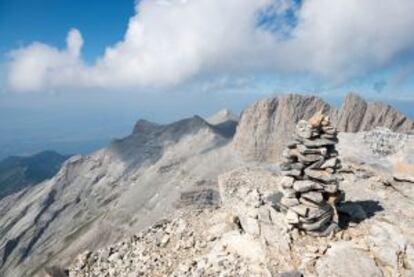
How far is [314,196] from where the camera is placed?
866 inches

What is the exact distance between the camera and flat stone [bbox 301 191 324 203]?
21.8 m

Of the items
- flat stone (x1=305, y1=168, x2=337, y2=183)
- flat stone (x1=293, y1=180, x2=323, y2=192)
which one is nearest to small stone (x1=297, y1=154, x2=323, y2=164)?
flat stone (x1=305, y1=168, x2=337, y2=183)

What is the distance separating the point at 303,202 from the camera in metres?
22.4

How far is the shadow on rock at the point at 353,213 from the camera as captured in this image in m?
23.2

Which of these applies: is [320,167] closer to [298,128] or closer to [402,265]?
[298,128]

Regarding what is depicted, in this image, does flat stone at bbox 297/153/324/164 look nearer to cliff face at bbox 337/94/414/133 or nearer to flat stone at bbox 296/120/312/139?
flat stone at bbox 296/120/312/139

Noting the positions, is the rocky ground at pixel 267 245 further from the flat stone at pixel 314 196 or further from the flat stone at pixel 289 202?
the flat stone at pixel 314 196

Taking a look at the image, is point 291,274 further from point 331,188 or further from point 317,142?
point 317,142

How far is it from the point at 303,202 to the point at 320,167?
218 cm

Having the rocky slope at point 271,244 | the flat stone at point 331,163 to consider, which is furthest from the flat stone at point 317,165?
the rocky slope at point 271,244

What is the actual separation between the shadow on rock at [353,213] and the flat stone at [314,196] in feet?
7.83

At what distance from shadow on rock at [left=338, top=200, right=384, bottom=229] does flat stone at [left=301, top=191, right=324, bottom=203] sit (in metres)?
2.39

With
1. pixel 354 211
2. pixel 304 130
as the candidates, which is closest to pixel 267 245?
pixel 354 211

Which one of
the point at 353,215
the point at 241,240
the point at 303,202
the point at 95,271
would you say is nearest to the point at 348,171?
the point at 353,215
